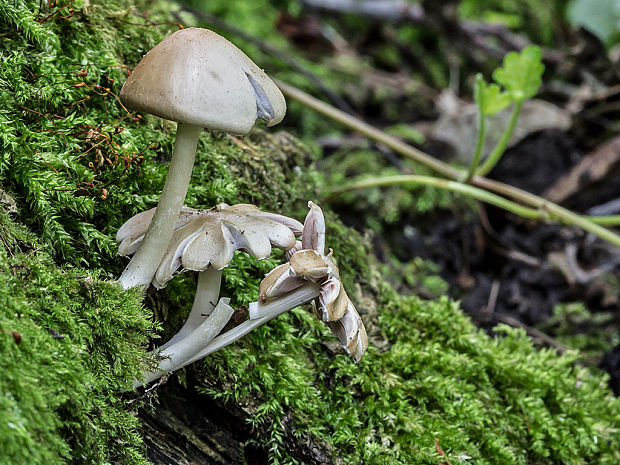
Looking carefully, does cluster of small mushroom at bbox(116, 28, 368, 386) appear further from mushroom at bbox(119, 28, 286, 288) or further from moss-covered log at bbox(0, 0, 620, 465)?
moss-covered log at bbox(0, 0, 620, 465)

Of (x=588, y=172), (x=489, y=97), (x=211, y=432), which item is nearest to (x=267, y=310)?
(x=211, y=432)

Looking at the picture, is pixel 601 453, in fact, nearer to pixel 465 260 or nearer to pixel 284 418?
pixel 284 418

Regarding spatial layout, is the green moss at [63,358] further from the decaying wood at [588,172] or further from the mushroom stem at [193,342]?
the decaying wood at [588,172]

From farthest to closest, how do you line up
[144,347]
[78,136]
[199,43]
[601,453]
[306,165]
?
[306,165]
[601,453]
[78,136]
[144,347]
[199,43]

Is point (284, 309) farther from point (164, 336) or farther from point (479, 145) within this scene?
point (479, 145)

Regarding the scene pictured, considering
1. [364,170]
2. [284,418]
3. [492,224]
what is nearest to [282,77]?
[364,170]
